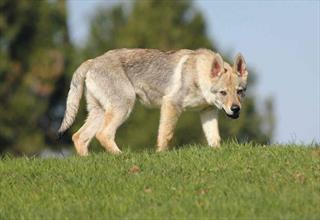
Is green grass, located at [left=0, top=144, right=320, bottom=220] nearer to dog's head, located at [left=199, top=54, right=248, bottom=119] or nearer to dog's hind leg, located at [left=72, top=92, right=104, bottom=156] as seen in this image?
dog's head, located at [left=199, top=54, right=248, bottom=119]

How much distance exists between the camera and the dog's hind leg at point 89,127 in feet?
53.0

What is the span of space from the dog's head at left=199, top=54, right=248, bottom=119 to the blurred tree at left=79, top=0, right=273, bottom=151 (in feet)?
90.4

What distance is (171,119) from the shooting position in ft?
52.0

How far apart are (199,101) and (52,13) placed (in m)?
29.3

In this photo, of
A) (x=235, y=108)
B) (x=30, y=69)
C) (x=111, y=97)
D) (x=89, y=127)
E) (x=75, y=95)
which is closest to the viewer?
(x=235, y=108)

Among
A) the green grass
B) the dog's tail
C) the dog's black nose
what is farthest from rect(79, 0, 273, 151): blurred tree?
the green grass

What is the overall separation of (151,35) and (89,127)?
2996cm

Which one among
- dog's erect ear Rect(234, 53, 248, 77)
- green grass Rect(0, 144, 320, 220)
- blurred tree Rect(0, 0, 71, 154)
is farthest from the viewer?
blurred tree Rect(0, 0, 71, 154)

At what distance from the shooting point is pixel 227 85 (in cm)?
1588

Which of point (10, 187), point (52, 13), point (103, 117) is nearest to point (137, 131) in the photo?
point (52, 13)

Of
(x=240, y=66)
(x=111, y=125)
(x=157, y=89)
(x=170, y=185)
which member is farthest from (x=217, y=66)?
(x=170, y=185)

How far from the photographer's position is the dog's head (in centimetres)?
1565

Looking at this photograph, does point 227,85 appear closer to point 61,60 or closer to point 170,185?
point 170,185

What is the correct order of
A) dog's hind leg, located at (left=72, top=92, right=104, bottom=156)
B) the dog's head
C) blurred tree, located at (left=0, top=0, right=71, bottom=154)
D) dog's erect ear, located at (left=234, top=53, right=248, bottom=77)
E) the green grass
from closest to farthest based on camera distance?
the green grass, the dog's head, dog's erect ear, located at (left=234, top=53, right=248, bottom=77), dog's hind leg, located at (left=72, top=92, right=104, bottom=156), blurred tree, located at (left=0, top=0, right=71, bottom=154)
